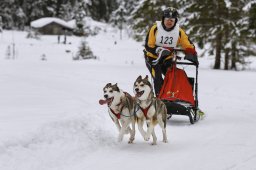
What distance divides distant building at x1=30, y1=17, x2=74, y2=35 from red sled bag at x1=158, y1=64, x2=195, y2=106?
5942 centimetres

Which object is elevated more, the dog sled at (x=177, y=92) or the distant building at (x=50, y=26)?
the distant building at (x=50, y=26)

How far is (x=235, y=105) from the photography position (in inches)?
455

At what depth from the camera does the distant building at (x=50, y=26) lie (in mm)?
66750

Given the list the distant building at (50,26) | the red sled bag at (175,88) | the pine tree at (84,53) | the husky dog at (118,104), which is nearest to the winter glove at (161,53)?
the red sled bag at (175,88)

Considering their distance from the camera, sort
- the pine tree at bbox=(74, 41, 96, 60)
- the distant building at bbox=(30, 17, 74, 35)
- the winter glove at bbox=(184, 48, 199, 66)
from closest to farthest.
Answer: the winter glove at bbox=(184, 48, 199, 66) → the pine tree at bbox=(74, 41, 96, 60) → the distant building at bbox=(30, 17, 74, 35)

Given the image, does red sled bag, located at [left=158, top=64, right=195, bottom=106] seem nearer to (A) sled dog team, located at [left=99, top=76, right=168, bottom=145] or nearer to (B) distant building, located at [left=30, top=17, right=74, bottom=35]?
(A) sled dog team, located at [left=99, top=76, right=168, bottom=145]

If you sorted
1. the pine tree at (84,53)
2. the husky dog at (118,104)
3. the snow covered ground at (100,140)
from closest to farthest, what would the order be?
1. the snow covered ground at (100,140)
2. the husky dog at (118,104)
3. the pine tree at (84,53)

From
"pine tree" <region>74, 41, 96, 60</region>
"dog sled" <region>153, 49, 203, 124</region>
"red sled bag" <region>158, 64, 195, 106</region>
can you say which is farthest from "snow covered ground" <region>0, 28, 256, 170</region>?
"pine tree" <region>74, 41, 96, 60</region>

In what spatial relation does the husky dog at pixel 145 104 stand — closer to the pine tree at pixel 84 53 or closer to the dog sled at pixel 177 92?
the dog sled at pixel 177 92

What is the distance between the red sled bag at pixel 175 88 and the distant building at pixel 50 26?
59.4 m

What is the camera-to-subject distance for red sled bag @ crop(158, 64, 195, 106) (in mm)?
8398

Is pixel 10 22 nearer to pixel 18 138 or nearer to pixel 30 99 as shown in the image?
pixel 30 99

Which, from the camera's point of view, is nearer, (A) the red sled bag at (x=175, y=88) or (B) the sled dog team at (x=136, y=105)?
(B) the sled dog team at (x=136, y=105)

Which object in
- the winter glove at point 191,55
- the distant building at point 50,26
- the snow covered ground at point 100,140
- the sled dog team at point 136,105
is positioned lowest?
the snow covered ground at point 100,140
